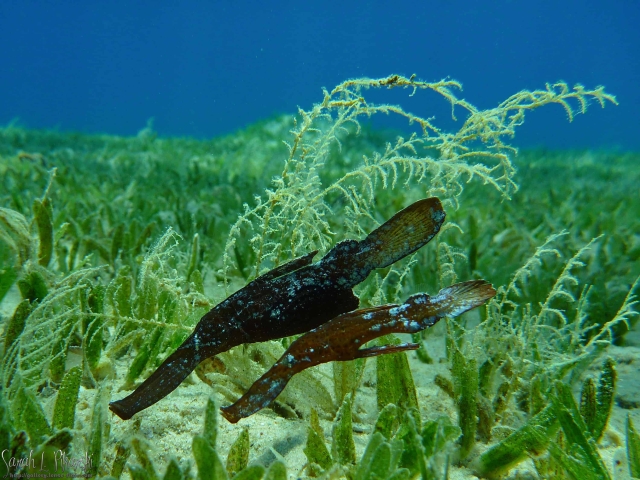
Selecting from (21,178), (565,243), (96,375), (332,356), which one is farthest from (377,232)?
(21,178)

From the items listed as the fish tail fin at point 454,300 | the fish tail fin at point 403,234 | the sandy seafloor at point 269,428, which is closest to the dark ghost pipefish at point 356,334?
the fish tail fin at point 454,300

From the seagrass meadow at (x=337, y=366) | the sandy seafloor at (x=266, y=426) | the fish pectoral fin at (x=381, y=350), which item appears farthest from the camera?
the sandy seafloor at (x=266, y=426)

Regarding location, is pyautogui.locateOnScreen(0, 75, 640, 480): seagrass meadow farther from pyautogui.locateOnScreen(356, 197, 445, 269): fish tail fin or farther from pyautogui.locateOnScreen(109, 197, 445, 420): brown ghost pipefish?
pyautogui.locateOnScreen(356, 197, 445, 269): fish tail fin

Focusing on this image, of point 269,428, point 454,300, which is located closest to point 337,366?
point 269,428

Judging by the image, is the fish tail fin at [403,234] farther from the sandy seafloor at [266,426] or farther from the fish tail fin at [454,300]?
the sandy seafloor at [266,426]

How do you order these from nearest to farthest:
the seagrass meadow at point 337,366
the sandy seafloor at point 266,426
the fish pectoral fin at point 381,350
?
the fish pectoral fin at point 381,350 < the seagrass meadow at point 337,366 < the sandy seafloor at point 266,426

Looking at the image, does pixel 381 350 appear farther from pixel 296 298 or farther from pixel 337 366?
pixel 337 366

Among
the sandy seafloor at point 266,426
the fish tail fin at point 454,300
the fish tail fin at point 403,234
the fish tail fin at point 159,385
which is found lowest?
the sandy seafloor at point 266,426
